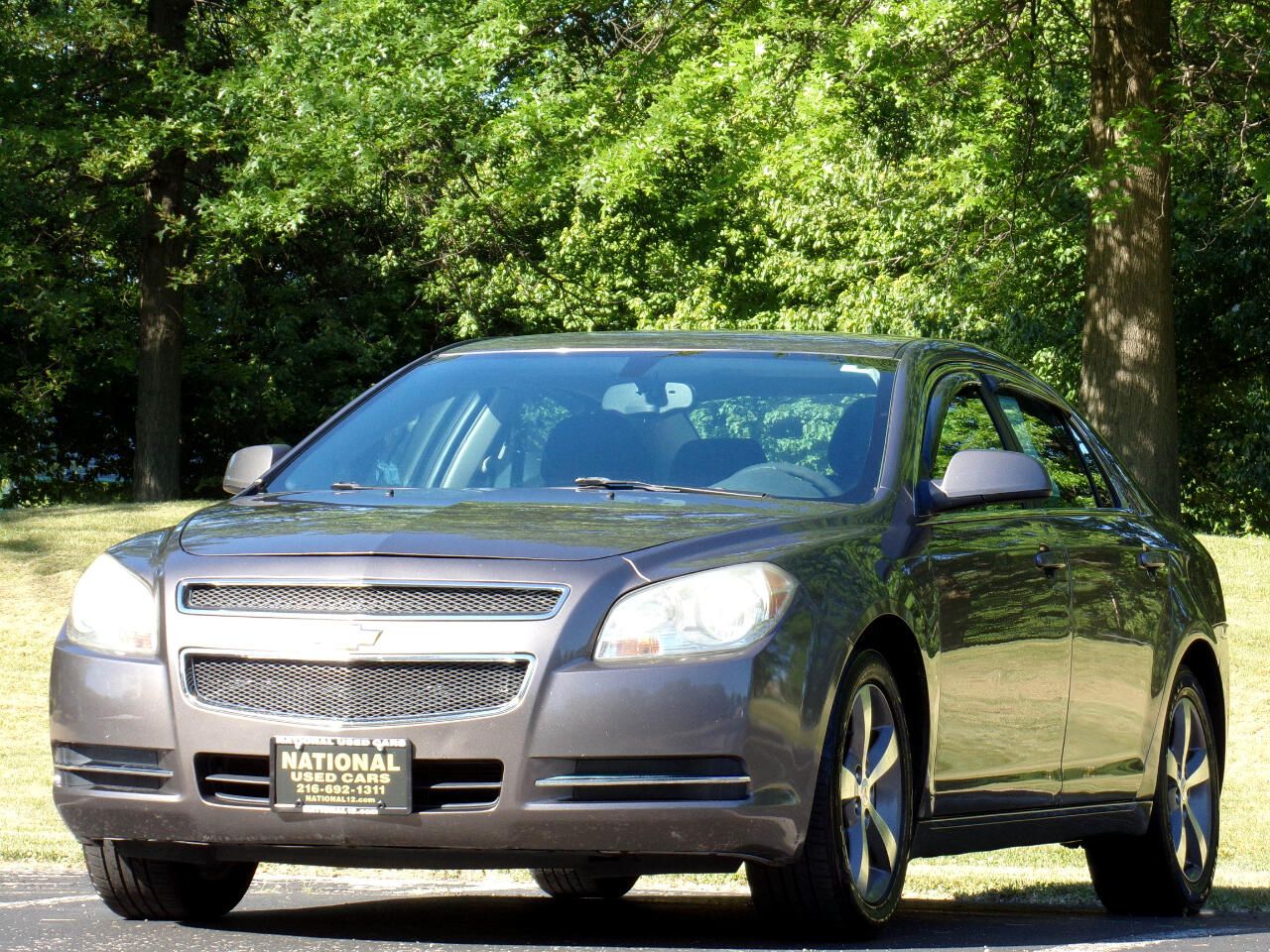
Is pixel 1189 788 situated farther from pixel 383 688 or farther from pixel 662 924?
pixel 383 688

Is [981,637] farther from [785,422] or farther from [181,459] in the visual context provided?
[181,459]

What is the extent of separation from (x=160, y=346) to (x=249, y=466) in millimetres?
25172

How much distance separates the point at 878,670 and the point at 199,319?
3278cm

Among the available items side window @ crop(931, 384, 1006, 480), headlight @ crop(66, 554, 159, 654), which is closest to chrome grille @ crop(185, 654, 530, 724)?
headlight @ crop(66, 554, 159, 654)

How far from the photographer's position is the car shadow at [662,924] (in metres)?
5.51

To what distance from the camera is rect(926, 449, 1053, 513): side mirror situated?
5953 mm

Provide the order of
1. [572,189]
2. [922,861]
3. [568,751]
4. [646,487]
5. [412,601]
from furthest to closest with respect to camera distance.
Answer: [572,189], [922,861], [646,487], [412,601], [568,751]

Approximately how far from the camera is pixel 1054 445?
24.7ft

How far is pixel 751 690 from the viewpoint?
4.84m

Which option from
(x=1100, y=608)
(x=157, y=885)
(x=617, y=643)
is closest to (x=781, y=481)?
(x=617, y=643)

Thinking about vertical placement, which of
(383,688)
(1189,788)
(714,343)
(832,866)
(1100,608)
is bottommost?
(1189,788)

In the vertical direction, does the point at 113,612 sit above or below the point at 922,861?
above

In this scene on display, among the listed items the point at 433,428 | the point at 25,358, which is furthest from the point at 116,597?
the point at 25,358

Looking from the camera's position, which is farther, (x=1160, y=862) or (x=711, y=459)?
(x=1160, y=862)
